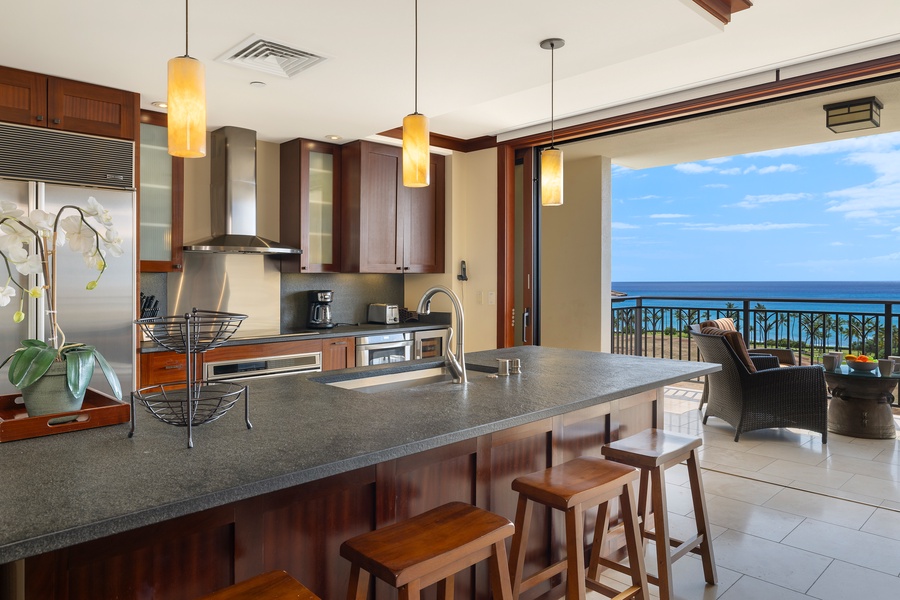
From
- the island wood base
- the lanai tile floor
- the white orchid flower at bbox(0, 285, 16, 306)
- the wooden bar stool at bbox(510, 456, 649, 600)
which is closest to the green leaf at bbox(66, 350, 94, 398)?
the white orchid flower at bbox(0, 285, 16, 306)

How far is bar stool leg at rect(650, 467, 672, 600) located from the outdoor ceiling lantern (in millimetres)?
3403

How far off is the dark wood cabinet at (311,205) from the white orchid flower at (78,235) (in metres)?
3.19

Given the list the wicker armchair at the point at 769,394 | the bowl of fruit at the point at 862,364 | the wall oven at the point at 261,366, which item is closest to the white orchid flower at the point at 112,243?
the wall oven at the point at 261,366

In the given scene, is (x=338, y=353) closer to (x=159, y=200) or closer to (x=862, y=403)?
(x=159, y=200)

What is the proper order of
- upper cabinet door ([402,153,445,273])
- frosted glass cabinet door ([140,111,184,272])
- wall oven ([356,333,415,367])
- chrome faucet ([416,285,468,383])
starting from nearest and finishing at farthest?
1. chrome faucet ([416,285,468,383])
2. frosted glass cabinet door ([140,111,184,272])
3. wall oven ([356,333,415,367])
4. upper cabinet door ([402,153,445,273])

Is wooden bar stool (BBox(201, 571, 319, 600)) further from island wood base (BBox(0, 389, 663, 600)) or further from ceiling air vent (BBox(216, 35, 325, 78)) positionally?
ceiling air vent (BBox(216, 35, 325, 78))

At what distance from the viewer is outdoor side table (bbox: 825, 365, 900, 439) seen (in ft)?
14.3

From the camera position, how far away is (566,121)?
4609 millimetres

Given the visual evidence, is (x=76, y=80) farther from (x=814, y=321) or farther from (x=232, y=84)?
(x=814, y=321)

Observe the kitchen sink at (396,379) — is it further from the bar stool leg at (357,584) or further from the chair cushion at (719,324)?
the chair cushion at (719,324)

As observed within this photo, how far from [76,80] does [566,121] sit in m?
3.24

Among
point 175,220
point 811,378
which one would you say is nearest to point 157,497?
point 175,220

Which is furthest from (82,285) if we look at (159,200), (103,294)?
(159,200)

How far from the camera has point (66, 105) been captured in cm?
323
